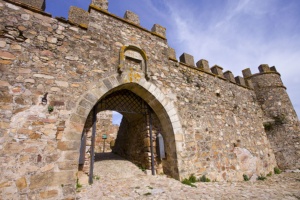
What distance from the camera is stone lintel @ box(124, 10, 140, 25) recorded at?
16.0 feet

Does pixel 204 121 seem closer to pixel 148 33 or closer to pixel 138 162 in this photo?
pixel 138 162

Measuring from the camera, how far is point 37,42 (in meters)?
3.23

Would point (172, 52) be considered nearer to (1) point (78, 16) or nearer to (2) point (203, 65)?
(2) point (203, 65)

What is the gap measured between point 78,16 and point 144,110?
3.12 metres

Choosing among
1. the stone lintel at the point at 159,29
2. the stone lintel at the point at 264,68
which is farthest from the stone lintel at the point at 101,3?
the stone lintel at the point at 264,68

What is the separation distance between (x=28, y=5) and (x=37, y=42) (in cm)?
86

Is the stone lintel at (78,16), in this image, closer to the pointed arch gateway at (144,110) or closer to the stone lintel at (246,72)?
the pointed arch gateway at (144,110)

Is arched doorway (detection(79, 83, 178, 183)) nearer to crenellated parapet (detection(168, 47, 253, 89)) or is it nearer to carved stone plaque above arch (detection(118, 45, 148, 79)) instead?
carved stone plaque above arch (detection(118, 45, 148, 79))

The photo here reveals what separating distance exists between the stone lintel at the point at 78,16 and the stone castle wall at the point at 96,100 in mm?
92

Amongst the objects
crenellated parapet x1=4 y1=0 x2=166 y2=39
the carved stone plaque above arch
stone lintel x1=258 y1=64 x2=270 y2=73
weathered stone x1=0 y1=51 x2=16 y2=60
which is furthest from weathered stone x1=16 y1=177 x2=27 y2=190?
stone lintel x1=258 y1=64 x2=270 y2=73

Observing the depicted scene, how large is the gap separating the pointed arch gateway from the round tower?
5.31 m

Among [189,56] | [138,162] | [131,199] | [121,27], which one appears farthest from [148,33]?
[131,199]

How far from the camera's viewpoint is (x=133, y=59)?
14.6 ft

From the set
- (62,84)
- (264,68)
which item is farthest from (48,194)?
(264,68)
